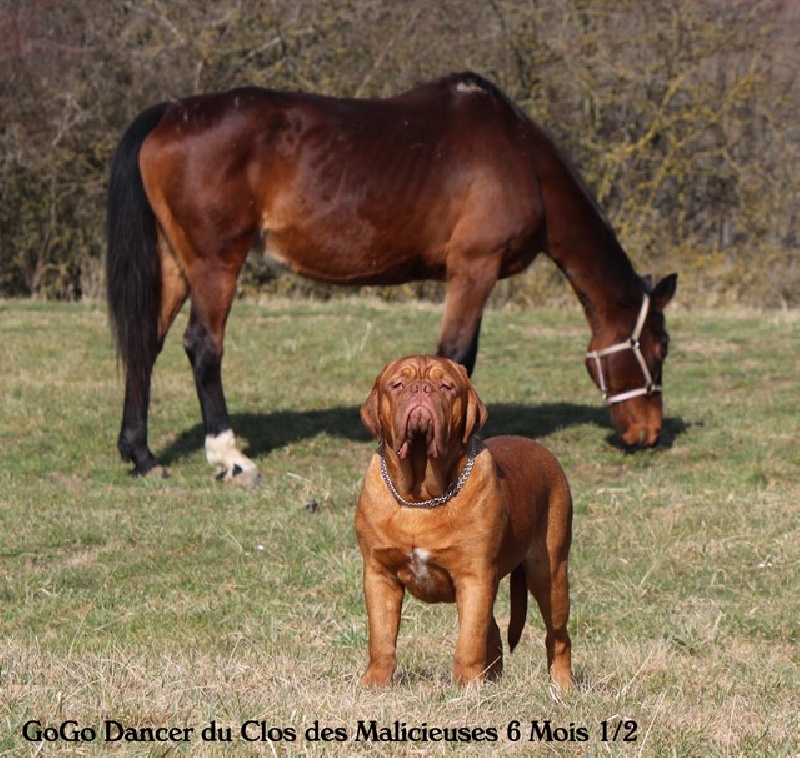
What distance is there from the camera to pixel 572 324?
48.3 ft

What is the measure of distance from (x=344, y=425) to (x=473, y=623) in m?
6.56

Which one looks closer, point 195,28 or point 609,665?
point 609,665

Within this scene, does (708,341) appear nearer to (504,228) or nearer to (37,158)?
(504,228)

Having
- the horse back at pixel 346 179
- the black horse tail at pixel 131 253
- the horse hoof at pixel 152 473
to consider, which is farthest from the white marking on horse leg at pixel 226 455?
the horse back at pixel 346 179

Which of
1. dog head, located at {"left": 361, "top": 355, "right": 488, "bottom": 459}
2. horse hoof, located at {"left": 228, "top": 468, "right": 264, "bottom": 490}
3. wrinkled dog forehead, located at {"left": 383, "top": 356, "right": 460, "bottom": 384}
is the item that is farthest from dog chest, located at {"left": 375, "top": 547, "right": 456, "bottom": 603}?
horse hoof, located at {"left": 228, "top": 468, "right": 264, "bottom": 490}

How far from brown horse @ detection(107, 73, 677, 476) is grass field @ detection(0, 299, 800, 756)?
0.73 m

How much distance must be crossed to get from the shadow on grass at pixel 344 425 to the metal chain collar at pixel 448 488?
556 centimetres

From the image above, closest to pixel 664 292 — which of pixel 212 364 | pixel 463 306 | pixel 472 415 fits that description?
pixel 463 306

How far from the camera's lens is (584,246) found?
32.3ft

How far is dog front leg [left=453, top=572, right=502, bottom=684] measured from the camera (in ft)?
13.2

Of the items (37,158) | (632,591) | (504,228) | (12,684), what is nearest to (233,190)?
(504,228)

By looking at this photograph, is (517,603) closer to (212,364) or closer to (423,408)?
(423,408)

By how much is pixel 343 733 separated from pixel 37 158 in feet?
52.7

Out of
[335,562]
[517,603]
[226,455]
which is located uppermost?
[517,603]
